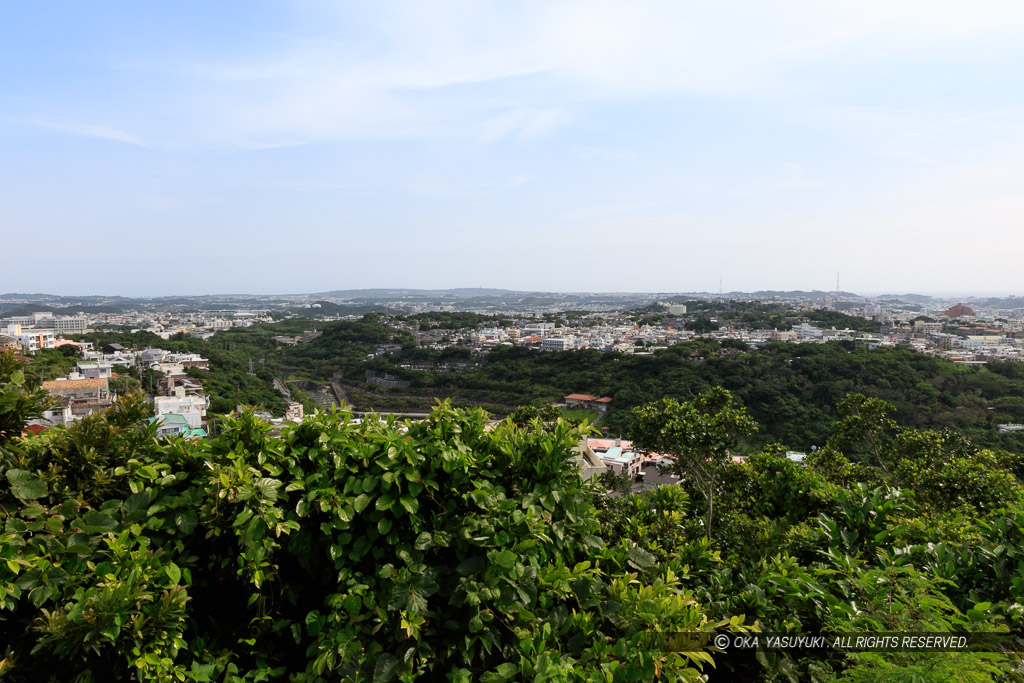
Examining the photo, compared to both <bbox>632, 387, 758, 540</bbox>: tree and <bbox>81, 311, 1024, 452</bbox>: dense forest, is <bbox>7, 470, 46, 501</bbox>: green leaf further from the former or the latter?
<bbox>81, 311, 1024, 452</bbox>: dense forest

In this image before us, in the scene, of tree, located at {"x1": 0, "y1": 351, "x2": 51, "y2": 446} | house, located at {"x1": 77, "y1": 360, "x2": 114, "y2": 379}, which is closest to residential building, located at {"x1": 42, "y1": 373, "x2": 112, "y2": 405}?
house, located at {"x1": 77, "y1": 360, "x2": 114, "y2": 379}

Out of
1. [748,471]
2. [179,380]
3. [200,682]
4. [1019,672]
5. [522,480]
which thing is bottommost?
[179,380]

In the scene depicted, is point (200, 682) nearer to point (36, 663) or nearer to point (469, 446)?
point (36, 663)

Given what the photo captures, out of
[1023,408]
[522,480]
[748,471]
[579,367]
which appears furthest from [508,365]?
[522,480]

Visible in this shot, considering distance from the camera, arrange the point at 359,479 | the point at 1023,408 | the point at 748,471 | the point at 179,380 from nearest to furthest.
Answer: the point at 359,479
the point at 748,471
the point at 1023,408
the point at 179,380

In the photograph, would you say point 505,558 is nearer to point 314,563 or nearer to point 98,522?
point 314,563

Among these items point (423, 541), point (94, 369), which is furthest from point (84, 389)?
point (423, 541)
